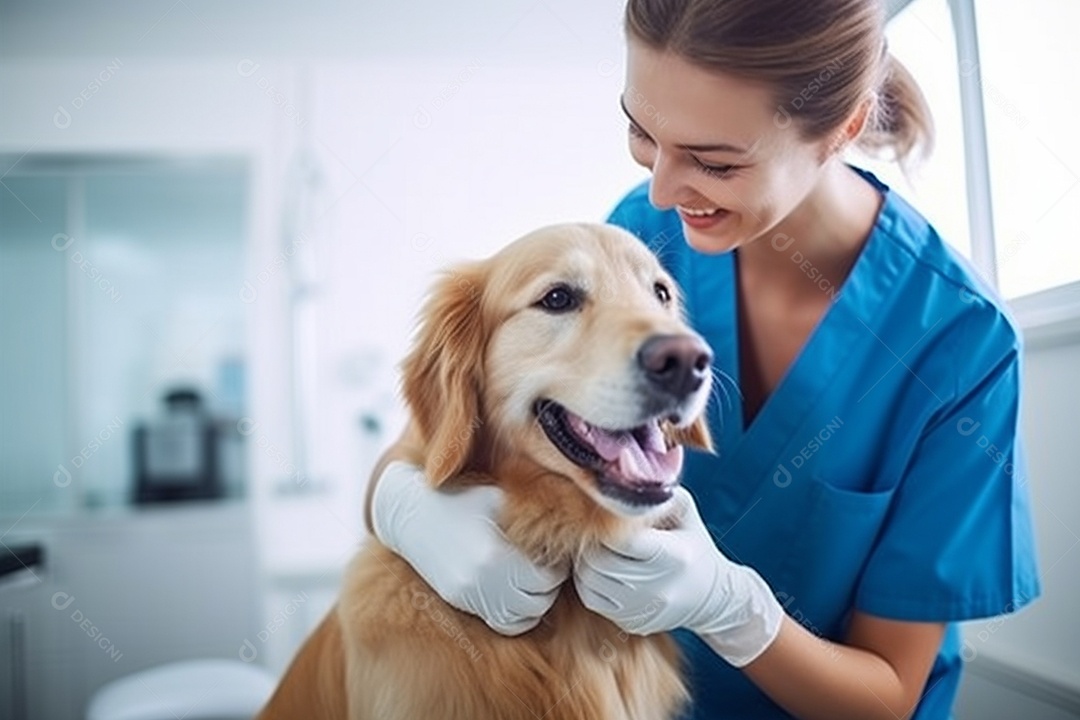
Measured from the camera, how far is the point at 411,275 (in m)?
0.92

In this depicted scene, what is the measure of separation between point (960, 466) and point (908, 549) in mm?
92

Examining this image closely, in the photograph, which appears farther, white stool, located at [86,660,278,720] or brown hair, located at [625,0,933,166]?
white stool, located at [86,660,278,720]

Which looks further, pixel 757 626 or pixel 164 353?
pixel 164 353

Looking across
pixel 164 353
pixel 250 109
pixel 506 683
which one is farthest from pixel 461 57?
pixel 506 683

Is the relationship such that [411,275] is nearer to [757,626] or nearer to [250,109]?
[250,109]

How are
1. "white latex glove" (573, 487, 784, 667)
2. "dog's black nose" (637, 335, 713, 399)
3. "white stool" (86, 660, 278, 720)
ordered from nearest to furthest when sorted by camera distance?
"dog's black nose" (637, 335, 713, 399) < "white latex glove" (573, 487, 784, 667) < "white stool" (86, 660, 278, 720)

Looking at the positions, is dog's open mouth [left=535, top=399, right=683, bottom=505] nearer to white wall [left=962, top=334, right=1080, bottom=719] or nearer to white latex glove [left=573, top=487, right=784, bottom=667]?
white latex glove [left=573, top=487, right=784, bottom=667]

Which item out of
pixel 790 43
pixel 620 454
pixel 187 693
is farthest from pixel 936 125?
pixel 187 693

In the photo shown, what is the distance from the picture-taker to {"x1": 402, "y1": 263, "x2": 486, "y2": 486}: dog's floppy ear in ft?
2.37

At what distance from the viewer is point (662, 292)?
2.56 ft

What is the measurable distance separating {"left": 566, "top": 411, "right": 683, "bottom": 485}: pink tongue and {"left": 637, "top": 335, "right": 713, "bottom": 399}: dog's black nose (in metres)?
0.05

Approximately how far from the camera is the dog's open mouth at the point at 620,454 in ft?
2.14

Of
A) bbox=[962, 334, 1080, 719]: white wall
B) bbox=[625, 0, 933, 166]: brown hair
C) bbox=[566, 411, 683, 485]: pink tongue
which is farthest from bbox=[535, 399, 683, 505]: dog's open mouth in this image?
bbox=[962, 334, 1080, 719]: white wall

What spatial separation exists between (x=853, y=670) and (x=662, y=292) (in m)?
0.39
